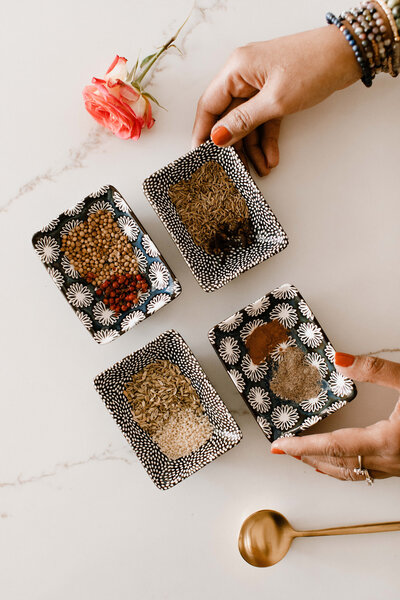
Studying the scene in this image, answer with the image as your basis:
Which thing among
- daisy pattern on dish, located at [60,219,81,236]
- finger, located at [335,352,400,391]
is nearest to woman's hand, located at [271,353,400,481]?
finger, located at [335,352,400,391]

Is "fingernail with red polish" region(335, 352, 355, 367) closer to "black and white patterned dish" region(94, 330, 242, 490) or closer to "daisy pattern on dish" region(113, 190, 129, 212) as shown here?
"black and white patterned dish" region(94, 330, 242, 490)

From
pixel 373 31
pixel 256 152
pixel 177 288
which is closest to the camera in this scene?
pixel 373 31

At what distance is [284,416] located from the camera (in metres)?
1.40

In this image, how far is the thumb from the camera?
50.4 inches

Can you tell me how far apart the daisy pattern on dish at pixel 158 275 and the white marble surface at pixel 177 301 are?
0.08 meters

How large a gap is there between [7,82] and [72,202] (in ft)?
1.27

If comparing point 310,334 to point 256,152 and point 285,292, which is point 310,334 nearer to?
point 285,292

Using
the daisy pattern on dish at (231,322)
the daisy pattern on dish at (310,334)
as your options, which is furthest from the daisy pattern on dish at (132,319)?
the daisy pattern on dish at (310,334)

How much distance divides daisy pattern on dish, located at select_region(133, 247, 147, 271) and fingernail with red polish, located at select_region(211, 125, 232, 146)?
357 millimetres

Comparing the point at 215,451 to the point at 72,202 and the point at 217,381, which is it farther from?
the point at 72,202

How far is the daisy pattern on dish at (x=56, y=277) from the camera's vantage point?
1.36 meters

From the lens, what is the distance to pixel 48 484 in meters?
1.47

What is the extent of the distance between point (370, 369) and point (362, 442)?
18cm

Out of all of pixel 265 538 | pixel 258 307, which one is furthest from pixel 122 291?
pixel 265 538
